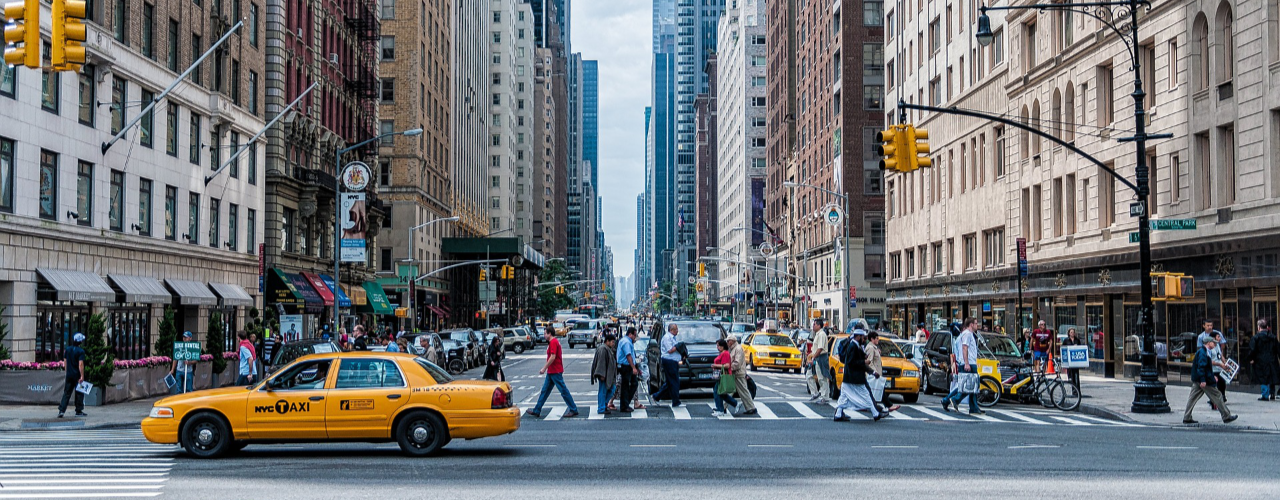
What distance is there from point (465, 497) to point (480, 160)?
373 feet

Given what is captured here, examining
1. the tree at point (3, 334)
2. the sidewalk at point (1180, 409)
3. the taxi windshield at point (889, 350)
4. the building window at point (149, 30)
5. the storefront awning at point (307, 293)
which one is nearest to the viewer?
the sidewalk at point (1180, 409)

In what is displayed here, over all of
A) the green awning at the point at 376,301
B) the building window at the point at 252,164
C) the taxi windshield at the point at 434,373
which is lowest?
the taxi windshield at the point at 434,373

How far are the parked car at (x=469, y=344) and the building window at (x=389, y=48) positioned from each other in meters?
38.7

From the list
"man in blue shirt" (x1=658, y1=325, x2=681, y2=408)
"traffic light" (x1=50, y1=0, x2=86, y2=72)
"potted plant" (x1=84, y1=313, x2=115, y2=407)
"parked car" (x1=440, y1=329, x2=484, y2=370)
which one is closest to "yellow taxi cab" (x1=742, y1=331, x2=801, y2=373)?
"parked car" (x1=440, y1=329, x2=484, y2=370)

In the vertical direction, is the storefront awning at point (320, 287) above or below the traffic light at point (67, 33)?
below

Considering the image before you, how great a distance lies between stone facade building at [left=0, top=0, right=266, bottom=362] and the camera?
29797 millimetres

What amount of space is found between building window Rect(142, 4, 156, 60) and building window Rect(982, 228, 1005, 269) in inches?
1305

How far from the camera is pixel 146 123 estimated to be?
37812 mm

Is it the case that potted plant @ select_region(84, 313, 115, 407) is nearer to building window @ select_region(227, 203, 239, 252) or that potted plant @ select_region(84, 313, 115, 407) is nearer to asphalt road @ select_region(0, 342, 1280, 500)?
asphalt road @ select_region(0, 342, 1280, 500)

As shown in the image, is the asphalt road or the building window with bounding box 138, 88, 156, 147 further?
the building window with bounding box 138, 88, 156, 147

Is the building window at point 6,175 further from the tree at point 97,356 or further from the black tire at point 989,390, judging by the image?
the black tire at point 989,390

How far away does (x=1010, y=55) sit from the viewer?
49281mm

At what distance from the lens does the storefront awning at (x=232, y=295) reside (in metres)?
43.6

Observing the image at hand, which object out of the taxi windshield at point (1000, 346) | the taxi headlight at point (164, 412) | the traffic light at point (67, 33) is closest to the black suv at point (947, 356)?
the taxi windshield at point (1000, 346)
